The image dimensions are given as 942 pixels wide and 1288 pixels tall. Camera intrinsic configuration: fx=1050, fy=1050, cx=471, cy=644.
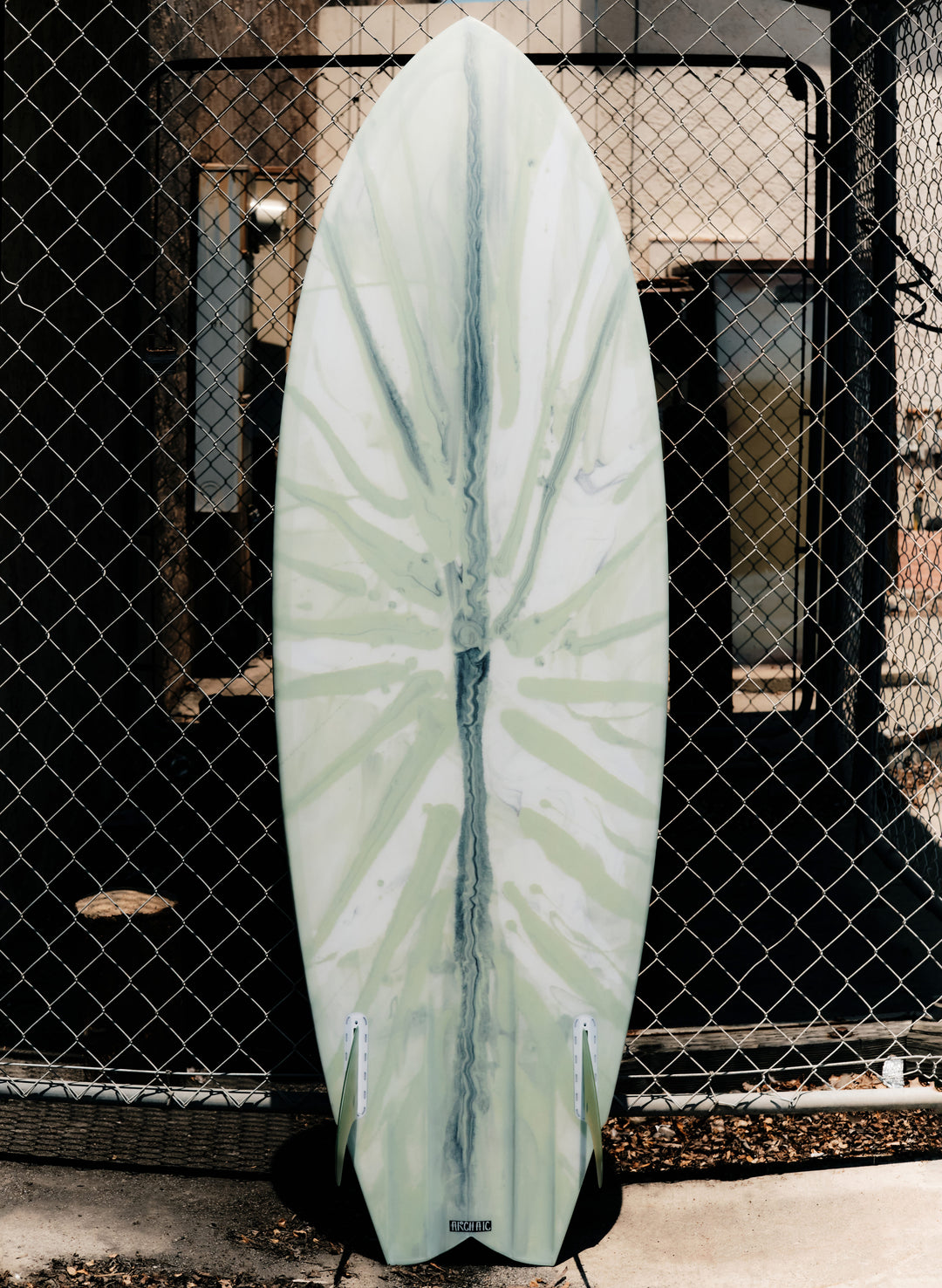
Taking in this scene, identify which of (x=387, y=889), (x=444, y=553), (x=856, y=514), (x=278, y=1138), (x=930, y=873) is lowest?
(x=278, y=1138)

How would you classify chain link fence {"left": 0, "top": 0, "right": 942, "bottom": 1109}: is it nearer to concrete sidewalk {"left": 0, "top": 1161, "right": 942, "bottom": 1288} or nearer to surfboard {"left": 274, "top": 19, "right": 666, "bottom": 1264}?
concrete sidewalk {"left": 0, "top": 1161, "right": 942, "bottom": 1288}

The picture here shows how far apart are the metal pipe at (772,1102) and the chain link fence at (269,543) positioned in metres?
0.02

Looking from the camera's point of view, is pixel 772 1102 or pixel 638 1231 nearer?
pixel 638 1231

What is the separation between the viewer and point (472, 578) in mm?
1707

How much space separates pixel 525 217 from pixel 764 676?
13.6 feet

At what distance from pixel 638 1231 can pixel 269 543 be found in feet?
11.7

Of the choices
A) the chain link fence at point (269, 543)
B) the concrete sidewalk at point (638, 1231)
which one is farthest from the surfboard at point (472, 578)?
the chain link fence at point (269, 543)

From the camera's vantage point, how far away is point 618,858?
171 cm

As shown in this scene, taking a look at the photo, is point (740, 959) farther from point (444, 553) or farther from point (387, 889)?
point (444, 553)

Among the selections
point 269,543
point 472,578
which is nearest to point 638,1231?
point 472,578

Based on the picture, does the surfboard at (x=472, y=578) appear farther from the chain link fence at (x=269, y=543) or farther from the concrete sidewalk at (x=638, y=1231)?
the chain link fence at (x=269, y=543)

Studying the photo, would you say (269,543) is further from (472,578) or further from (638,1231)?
(638,1231)

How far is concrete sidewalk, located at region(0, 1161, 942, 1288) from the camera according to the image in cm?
158

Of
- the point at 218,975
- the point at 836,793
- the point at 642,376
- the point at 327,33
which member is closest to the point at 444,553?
the point at 642,376
